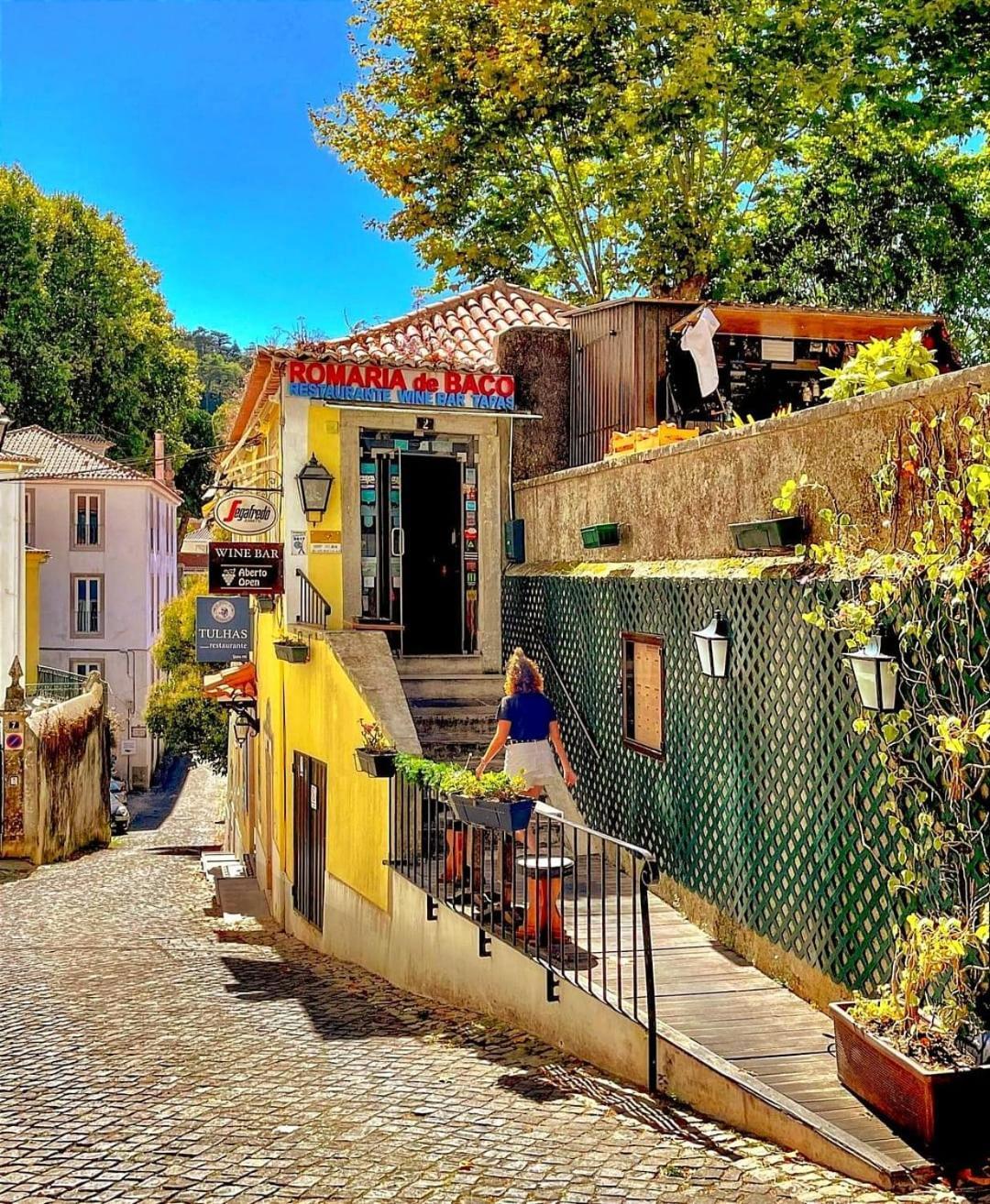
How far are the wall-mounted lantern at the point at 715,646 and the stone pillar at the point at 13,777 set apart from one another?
54.9 feet

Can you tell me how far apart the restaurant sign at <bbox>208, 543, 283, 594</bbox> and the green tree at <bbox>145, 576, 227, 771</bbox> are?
1416cm

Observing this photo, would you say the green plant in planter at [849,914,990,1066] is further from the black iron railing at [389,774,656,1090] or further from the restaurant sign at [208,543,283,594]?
the restaurant sign at [208,543,283,594]

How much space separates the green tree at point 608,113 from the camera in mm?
19266

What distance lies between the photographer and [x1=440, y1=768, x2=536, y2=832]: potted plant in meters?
7.45

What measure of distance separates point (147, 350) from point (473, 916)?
41339 mm

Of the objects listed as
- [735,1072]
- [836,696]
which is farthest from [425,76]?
[735,1072]

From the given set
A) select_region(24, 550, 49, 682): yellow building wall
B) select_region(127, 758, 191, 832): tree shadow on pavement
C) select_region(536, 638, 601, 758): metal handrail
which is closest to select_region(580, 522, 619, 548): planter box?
select_region(536, 638, 601, 758): metal handrail

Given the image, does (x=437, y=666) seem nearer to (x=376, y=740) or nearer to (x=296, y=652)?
(x=296, y=652)

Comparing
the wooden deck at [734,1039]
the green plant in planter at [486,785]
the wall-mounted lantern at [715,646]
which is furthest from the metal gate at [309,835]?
the wall-mounted lantern at [715,646]

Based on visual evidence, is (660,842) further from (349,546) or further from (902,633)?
(349,546)

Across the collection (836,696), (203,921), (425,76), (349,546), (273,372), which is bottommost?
(203,921)

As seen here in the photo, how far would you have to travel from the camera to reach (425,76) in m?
20.7

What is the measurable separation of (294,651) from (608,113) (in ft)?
40.3

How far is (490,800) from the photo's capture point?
7.62 meters
